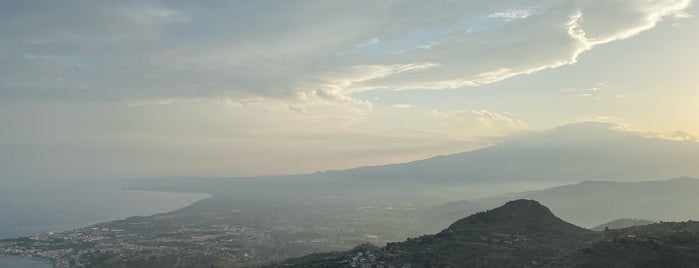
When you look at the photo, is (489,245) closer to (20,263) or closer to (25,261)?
(20,263)

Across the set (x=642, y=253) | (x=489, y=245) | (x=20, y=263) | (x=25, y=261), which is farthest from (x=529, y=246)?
(x=25, y=261)

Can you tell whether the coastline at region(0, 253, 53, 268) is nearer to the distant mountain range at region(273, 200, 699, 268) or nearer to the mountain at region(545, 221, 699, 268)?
the distant mountain range at region(273, 200, 699, 268)

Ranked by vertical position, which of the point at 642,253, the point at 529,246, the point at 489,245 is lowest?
the point at 529,246

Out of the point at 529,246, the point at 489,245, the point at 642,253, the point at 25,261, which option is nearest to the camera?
the point at 642,253

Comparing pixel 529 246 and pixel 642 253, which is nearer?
pixel 642 253

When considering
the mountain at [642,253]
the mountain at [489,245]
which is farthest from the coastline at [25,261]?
the mountain at [642,253]
